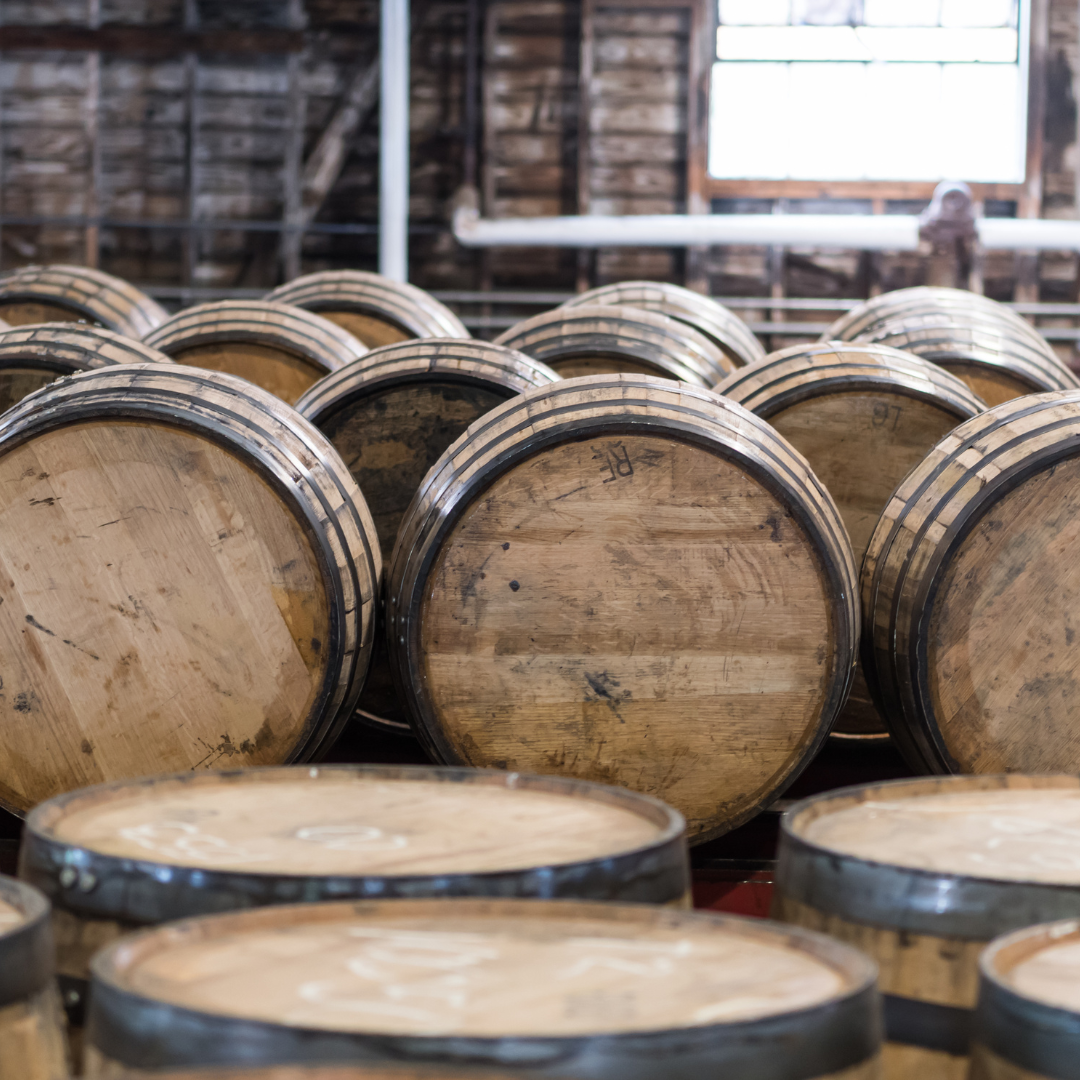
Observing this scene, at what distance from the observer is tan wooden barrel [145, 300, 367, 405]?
3.97 m

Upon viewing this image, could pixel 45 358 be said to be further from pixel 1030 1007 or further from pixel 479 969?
pixel 1030 1007

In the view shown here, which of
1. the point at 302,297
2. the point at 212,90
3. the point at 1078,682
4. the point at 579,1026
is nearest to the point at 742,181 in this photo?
the point at 212,90

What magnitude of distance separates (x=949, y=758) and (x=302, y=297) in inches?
135

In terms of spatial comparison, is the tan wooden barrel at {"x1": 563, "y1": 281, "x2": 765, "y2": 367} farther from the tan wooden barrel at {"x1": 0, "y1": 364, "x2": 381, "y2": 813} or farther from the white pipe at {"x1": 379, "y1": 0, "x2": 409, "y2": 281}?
the white pipe at {"x1": 379, "y1": 0, "x2": 409, "y2": 281}

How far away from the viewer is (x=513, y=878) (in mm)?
1258

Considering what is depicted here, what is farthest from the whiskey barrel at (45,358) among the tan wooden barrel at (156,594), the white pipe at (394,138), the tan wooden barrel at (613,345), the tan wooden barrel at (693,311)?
the white pipe at (394,138)

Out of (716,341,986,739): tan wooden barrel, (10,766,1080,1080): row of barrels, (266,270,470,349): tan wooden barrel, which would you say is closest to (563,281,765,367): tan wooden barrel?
(266,270,470,349): tan wooden barrel

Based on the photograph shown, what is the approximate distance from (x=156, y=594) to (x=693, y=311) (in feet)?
10.7

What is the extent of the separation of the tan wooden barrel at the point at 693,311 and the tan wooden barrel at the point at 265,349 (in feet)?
4.16

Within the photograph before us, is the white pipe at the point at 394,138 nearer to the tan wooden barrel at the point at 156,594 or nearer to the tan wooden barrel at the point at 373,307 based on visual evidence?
the tan wooden barrel at the point at 373,307

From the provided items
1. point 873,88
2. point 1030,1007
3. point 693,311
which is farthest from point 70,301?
point 873,88

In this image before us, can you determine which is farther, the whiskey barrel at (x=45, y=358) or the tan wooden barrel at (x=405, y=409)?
the whiskey barrel at (x=45, y=358)

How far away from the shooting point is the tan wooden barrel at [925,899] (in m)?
1.31

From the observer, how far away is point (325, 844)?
1.40 metres
